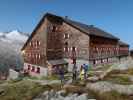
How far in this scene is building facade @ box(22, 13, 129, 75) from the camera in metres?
46.1

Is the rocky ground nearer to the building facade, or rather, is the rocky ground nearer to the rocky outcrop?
the rocky outcrop

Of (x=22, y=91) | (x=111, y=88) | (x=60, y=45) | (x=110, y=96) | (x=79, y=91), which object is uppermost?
(x=60, y=45)

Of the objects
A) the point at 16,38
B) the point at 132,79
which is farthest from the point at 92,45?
the point at 16,38

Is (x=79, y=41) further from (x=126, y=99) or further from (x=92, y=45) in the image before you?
(x=126, y=99)

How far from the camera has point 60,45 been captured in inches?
1965

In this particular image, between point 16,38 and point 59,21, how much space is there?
147 meters

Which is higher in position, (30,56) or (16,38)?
(16,38)

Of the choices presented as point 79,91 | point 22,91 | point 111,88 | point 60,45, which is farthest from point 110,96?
point 60,45

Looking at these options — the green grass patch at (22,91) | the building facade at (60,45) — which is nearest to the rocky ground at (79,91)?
the green grass patch at (22,91)

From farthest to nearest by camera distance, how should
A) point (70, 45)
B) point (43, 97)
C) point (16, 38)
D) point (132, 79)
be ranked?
point (16, 38) < point (70, 45) < point (132, 79) < point (43, 97)

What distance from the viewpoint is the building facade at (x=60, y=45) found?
46.1m

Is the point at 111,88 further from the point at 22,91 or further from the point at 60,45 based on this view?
the point at 60,45

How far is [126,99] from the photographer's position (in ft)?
56.1

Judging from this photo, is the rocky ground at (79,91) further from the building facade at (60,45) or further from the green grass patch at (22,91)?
the building facade at (60,45)
